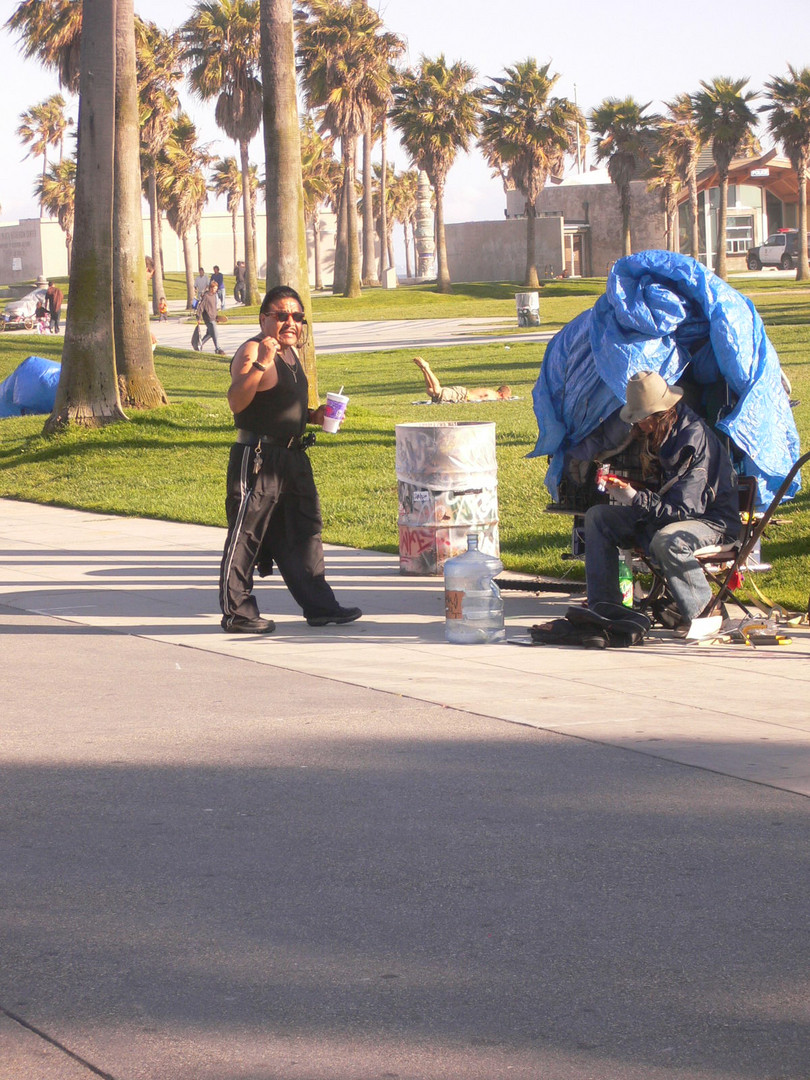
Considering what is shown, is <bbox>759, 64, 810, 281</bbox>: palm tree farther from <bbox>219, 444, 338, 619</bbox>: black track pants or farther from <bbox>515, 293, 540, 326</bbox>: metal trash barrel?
<bbox>219, 444, 338, 619</bbox>: black track pants

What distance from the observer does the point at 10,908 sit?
13.9 feet

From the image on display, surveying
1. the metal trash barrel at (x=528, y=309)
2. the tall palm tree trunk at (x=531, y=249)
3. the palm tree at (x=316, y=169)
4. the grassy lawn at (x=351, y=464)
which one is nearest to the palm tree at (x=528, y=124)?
the tall palm tree trunk at (x=531, y=249)

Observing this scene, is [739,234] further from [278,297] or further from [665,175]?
[278,297]

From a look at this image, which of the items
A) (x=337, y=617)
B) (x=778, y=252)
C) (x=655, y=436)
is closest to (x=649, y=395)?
(x=655, y=436)

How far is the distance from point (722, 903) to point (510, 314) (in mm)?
49184

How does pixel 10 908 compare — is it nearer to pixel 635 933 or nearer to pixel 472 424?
pixel 635 933

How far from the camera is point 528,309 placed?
135 feet

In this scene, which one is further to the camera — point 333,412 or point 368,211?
point 368,211

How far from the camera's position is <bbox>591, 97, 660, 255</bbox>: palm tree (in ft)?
233

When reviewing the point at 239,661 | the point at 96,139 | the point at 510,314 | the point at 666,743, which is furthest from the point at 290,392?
the point at 510,314

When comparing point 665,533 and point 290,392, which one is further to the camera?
point 290,392

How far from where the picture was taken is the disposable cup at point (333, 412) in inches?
334

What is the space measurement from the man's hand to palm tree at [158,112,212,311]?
207 ft

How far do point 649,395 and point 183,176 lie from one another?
217ft
